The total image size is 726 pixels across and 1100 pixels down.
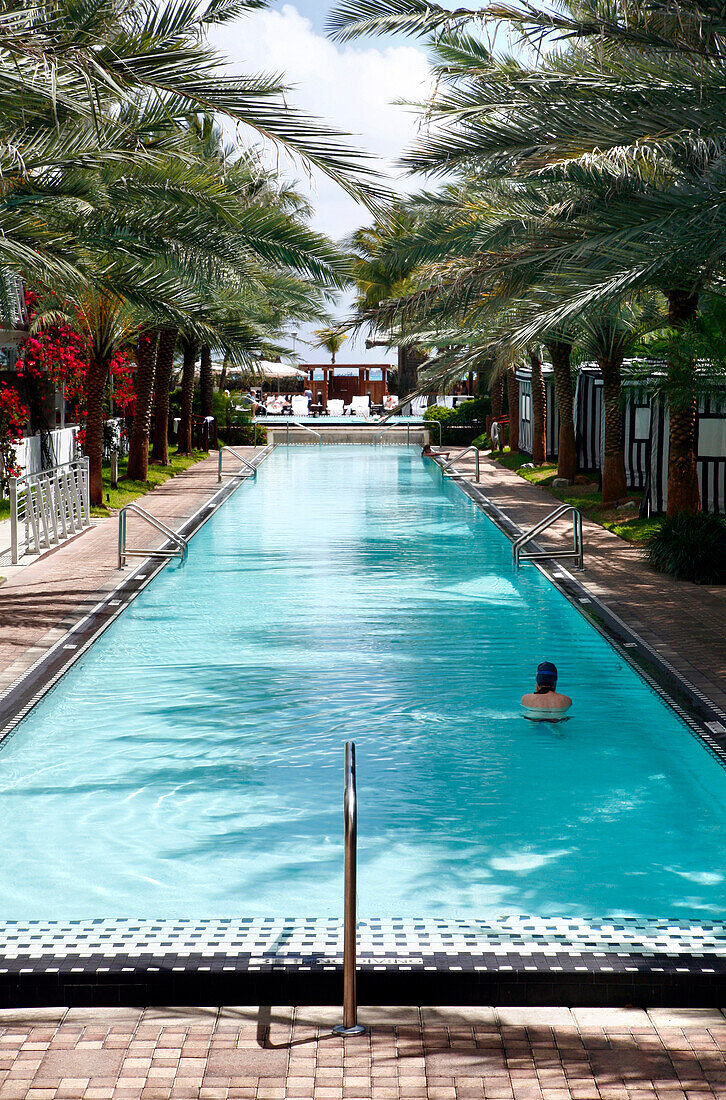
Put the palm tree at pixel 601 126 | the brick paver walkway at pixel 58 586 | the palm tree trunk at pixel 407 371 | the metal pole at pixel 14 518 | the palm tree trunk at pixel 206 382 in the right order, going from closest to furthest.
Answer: the palm tree at pixel 601 126 < the brick paver walkway at pixel 58 586 < the metal pole at pixel 14 518 < the palm tree trunk at pixel 206 382 < the palm tree trunk at pixel 407 371

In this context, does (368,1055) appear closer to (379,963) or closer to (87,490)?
(379,963)

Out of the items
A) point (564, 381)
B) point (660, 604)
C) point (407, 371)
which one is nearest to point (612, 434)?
point (564, 381)

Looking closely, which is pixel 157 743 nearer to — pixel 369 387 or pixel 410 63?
pixel 410 63

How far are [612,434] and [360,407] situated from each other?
37097 millimetres

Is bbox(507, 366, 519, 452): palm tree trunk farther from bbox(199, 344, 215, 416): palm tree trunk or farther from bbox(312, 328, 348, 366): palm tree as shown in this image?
bbox(199, 344, 215, 416): palm tree trunk

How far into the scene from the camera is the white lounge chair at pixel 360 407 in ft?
164

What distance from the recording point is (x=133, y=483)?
73.9 feet

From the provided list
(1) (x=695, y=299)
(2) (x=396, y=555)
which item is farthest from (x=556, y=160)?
(2) (x=396, y=555)

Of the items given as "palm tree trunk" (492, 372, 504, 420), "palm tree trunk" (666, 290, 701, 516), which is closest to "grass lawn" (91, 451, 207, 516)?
"palm tree trunk" (492, 372, 504, 420)

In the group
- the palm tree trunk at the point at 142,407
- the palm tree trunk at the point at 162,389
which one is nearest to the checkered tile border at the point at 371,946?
the palm tree trunk at the point at 142,407

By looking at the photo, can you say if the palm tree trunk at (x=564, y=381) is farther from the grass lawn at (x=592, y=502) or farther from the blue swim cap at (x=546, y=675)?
the blue swim cap at (x=546, y=675)

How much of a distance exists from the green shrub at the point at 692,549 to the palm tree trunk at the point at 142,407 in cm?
1188

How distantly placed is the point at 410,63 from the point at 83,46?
15.3 feet

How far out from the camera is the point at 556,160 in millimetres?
11141
